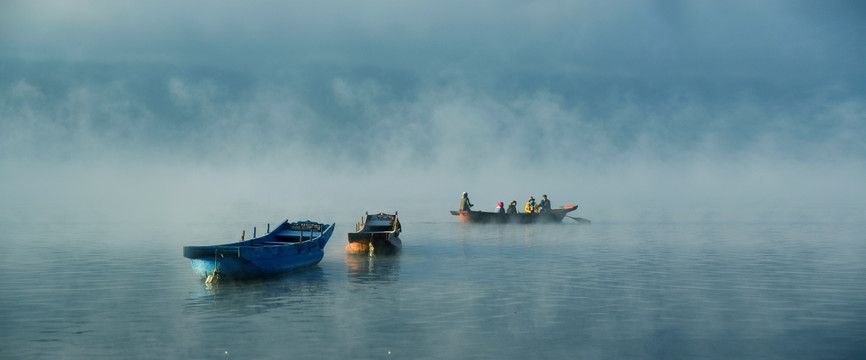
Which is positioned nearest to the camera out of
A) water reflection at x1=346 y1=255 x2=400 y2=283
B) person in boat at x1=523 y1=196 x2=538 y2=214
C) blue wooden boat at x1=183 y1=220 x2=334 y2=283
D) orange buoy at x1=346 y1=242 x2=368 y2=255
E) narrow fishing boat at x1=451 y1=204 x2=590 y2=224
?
blue wooden boat at x1=183 y1=220 x2=334 y2=283

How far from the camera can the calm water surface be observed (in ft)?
62.0

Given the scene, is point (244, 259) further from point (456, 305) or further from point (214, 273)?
point (456, 305)

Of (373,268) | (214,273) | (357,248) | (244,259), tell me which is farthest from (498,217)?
(214,273)

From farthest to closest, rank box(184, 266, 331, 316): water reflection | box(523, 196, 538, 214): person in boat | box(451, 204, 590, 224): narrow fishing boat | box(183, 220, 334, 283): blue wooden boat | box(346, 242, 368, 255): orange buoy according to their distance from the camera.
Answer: box(523, 196, 538, 214): person in boat
box(451, 204, 590, 224): narrow fishing boat
box(346, 242, 368, 255): orange buoy
box(183, 220, 334, 283): blue wooden boat
box(184, 266, 331, 316): water reflection

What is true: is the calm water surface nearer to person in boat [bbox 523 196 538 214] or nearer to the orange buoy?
the orange buoy

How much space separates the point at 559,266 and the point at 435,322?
14285 millimetres

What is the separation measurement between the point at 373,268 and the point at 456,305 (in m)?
9.90

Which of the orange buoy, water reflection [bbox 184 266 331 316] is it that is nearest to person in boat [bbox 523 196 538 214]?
the orange buoy

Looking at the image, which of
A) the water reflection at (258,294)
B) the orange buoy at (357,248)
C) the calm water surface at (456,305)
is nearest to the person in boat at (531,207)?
the calm water surface at (456,305)

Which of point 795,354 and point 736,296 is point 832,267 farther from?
point 795,354

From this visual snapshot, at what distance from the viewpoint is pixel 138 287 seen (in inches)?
1121

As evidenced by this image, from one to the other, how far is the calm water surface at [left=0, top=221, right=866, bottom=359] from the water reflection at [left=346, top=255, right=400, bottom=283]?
0.37ft

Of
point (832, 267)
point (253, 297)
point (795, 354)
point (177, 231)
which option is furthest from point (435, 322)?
point (177, 231)

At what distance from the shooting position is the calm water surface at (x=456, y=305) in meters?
18.9
